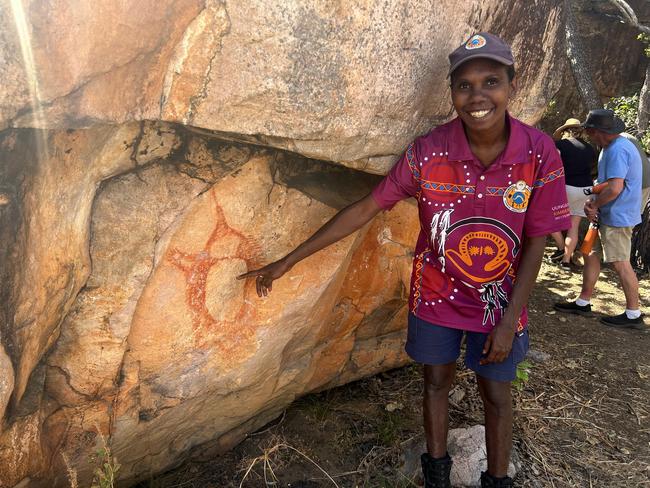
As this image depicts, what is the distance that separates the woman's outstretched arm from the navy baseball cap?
58 centimetres

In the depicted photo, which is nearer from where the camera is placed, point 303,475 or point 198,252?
point 198,252

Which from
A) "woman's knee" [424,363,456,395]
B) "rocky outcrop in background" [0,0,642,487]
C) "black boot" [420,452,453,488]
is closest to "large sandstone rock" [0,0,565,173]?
"rocky outcrop in background" [0,0,642,487]

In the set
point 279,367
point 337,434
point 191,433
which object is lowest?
point 337,434

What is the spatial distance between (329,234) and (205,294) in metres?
0.55

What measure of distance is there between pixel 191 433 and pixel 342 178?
1363 millimetres

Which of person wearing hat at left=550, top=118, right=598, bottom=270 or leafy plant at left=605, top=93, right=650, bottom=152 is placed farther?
leafy plant at left=605, top=93, right=650, bottom=152

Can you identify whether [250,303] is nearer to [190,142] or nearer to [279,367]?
[279,367]

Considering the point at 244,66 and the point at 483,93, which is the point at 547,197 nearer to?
the point at 483,93

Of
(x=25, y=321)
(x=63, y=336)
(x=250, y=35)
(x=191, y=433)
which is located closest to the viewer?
(x=250, y=35)

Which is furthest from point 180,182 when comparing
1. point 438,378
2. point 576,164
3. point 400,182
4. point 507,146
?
point 576,164

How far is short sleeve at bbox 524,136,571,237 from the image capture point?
2074 mm

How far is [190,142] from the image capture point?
2193mm

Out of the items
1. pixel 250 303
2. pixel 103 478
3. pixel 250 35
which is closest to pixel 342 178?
pixel 250 303

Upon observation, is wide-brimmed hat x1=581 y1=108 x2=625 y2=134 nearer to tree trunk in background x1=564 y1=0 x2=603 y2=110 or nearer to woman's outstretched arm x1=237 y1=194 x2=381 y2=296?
tree trunk in background x1=564 y1=0 x2=603 y2=110
